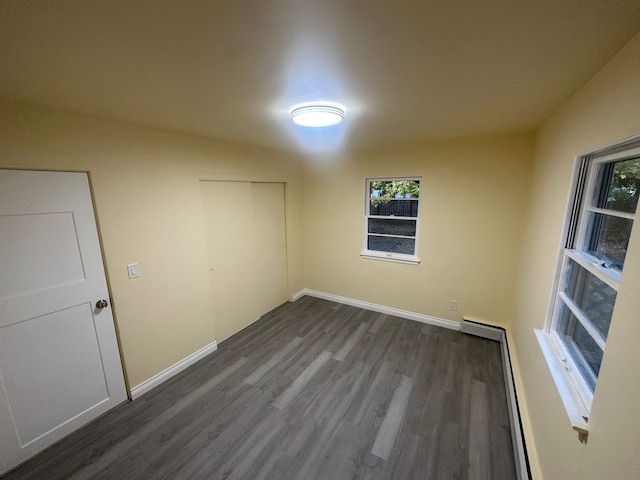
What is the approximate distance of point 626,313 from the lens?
90 centimetres

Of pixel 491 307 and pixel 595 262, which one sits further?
pixel 491 307

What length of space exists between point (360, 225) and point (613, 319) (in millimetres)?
2980

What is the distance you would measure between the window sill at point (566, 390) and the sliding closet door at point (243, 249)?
3078 millimetres

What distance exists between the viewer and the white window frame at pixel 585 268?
115 cm

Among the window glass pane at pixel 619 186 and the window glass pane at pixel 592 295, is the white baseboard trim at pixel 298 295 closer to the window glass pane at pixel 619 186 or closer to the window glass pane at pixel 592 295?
the window glass pane at pixel 592 295

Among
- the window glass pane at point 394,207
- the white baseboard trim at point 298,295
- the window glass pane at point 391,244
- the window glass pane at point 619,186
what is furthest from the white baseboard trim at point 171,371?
the window glass pane at point 619,186

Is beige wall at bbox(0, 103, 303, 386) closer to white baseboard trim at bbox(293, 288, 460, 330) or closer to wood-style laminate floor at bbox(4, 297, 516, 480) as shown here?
wood-style laminate floor at bbox(4, 297, 516, 480)

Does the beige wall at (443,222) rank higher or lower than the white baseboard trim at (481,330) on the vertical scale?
higher

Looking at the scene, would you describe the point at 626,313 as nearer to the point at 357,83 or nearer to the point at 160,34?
the point at 357,83

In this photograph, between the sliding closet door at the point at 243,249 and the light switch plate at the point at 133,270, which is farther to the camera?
the sliding closet door at the point at 243,249

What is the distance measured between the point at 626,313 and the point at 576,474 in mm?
749

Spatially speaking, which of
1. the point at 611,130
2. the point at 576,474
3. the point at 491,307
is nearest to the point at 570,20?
the point at 611,130

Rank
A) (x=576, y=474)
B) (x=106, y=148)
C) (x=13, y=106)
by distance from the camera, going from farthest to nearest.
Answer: (x=106, y=148) < (x=13, y=106) < (x=576, y=474)

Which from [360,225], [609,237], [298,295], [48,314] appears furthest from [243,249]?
[609,237]
